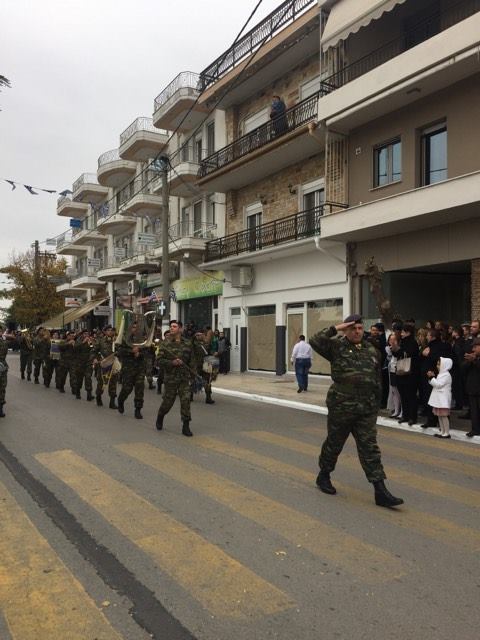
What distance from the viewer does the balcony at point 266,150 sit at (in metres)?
18.5

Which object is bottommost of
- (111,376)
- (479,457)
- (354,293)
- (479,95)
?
(479,457)

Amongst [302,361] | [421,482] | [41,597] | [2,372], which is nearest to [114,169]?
[302,361]

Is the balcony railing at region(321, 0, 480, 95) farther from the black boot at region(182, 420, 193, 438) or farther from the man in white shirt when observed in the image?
the black boot at region(182, 420, 193, 438)

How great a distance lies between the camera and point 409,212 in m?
14.0

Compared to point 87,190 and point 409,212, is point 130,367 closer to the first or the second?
point 409,212

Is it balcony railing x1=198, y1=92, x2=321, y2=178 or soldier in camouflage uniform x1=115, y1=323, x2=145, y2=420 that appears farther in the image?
balcony railing x1=198, y1=92, x2=321, y2=178

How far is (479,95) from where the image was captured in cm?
1348

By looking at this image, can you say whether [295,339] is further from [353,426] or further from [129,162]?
[129,162]

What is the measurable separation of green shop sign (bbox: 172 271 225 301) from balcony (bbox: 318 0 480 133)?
363 inches

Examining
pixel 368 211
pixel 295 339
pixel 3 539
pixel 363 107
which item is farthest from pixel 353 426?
pixel 295 339

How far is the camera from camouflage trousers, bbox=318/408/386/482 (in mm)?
5480

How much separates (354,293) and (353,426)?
1214cm

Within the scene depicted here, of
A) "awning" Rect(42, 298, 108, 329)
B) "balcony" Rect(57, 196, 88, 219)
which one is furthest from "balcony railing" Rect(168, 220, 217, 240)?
"balcony" Rect(57, 196, 88, 219)

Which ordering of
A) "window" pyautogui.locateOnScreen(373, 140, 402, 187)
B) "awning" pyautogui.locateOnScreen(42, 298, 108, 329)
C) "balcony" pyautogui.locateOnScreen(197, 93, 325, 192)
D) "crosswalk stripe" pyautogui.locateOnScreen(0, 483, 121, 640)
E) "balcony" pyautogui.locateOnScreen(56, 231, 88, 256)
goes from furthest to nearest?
"balcony" pyautogui.locateOnScreen(56, 231, 88, 256), "awning" pyautogui.locateOnScreen(42, 298, 108, 329), "balcony" pyautogui.locateOnScreen(197, 93, 325, 192), "window" pyautogui.locateOnScreen(373, 140, 402, 187), "crosswalk stripe" pyautogui.locateOnScreen(0, 483, 121, 640)
